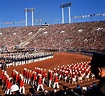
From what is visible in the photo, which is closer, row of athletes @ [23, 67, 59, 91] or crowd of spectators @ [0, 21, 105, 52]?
row of athletes @ [23, 67, 59, 91]

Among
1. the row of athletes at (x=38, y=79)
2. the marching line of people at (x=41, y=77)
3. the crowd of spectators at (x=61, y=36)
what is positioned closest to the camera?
the marching line of people at (x=41, y=77)

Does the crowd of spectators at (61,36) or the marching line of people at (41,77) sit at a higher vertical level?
the crowd of spectators at (61,36)

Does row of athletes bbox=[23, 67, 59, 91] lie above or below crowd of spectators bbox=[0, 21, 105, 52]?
below

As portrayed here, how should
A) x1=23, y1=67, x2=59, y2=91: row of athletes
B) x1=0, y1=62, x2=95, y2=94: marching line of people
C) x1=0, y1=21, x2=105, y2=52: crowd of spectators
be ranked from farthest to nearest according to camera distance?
x1=0, y1=21, x2=105, y2=52: crowd of spectators
x1=23, y1=67, x2=59, y2=91: row of athletes
x1=0, y1=62, x2=95, y2=94: marching line of people

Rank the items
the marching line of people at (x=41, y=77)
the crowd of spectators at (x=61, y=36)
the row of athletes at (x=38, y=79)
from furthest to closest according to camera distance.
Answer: the crowd of spectators at (x=61, y=36) < the row of athletes at (x=38, y=79) < the marching line of people at (x=41, y=77)

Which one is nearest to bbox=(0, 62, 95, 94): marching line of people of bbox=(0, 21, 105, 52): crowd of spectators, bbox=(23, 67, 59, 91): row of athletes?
bbox=(23, 67, 59, 91): row of athletes

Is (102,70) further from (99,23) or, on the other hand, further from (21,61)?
(99,23)

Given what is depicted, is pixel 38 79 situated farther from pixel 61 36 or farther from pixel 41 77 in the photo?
pixel 61 36

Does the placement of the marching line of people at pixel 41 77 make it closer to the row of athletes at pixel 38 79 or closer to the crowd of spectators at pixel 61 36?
the row of athletes at pixel 38 79

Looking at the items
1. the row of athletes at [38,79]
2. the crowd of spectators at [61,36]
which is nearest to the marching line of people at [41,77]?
the row of athletes at [38,79]

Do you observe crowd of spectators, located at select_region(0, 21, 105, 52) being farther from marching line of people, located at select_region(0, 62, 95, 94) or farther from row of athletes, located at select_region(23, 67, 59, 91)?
row of athletes, located at select_region(23, 67, 59, 91)

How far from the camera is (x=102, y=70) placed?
3.01m

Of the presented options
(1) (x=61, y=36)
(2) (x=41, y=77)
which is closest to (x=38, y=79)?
(2) (x=41, y=77)

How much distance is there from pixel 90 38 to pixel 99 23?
9234 millimetres
